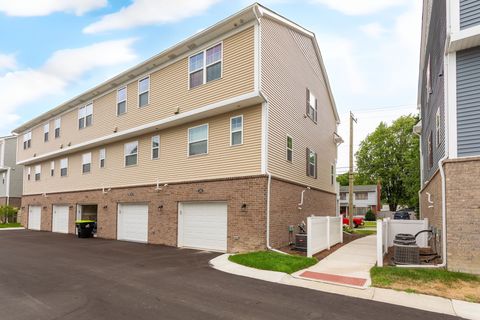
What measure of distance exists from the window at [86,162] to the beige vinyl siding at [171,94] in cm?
106

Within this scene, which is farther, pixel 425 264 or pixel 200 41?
pixel 200 41

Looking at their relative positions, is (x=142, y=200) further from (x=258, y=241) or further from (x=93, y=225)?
(x=258, y=241)

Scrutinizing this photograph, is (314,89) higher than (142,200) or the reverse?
Answer: higher

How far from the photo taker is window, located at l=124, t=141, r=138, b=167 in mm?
18344

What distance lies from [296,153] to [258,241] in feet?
18.1

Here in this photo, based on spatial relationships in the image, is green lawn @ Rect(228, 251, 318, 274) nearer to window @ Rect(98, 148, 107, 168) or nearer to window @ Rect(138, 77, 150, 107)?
window @ Rect(138, 77, 150, 107)

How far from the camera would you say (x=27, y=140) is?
1159 inches

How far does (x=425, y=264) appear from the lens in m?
9.57

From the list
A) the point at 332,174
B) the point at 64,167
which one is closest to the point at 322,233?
the point at 332,174

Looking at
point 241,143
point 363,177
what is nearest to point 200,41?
point 241,143

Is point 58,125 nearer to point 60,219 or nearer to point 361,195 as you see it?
Answer: point 60,219

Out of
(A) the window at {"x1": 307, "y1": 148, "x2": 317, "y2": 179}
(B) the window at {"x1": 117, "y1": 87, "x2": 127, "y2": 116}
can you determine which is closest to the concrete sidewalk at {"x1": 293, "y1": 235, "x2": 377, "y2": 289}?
(A) the window at {"x1": 307, "y1": 148, "x2": 317, "y2": 179}

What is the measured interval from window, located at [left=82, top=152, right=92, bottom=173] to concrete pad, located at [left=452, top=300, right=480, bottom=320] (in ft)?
68.7

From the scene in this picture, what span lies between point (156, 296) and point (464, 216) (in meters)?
8.13
